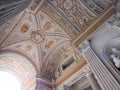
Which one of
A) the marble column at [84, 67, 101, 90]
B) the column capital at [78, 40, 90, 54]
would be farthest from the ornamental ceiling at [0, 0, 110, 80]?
the marble column at [84, 67, 101, 90]

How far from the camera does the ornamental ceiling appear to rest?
7.70m

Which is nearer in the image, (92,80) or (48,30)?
(92,80)

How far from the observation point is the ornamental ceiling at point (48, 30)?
7.70 meters

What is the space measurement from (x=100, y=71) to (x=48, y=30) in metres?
4.75

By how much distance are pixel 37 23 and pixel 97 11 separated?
3.40 m

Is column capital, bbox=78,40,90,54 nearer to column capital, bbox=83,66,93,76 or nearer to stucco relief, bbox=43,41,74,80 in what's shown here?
column capital, bbox=83,66,93,76

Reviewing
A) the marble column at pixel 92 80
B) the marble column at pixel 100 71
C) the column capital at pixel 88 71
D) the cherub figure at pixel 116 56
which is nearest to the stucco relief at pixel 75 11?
the marble column at pixel 100 71

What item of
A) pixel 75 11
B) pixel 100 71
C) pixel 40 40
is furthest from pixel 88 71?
pixel 40 40

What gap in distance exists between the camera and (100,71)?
4883 millimetres

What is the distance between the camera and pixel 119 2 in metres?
5.18

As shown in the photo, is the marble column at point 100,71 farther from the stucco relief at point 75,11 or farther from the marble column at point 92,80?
the stucco relief at point 75,11

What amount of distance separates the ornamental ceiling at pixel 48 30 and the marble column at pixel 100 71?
1.71 metres

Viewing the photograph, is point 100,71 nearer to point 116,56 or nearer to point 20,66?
point 116,56

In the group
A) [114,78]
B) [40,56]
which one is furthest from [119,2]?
[40,56]
